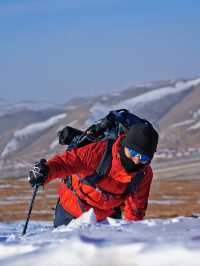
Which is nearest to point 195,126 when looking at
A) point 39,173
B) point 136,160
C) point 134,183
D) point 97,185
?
point 134,183

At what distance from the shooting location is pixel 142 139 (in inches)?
300

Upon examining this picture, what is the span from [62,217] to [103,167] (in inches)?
53.9

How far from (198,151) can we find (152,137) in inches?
5164

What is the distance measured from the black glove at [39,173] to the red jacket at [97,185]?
0.20 ft

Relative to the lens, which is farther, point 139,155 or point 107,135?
point 107,135

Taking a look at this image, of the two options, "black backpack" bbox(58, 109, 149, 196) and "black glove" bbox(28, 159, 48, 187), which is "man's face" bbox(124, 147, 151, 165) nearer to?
"black backpack" bbox(58, 109, 149, 196)

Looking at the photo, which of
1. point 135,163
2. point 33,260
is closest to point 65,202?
point 135,163

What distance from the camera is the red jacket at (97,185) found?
24.5 ft

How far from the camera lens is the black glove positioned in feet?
23.9

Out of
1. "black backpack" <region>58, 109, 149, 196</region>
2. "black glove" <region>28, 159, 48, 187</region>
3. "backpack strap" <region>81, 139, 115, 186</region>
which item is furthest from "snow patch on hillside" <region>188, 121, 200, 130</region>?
"black glove" <region>28, 159, 48, 187</region>

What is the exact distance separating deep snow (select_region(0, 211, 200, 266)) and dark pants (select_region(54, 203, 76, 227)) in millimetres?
3312

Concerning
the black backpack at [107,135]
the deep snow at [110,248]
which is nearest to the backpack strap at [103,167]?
the black backpack at [107,135]

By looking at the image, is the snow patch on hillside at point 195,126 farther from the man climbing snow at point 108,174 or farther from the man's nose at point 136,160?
the man's nose at point 136,160

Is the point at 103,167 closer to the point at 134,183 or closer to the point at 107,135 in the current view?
the point at 134,183
